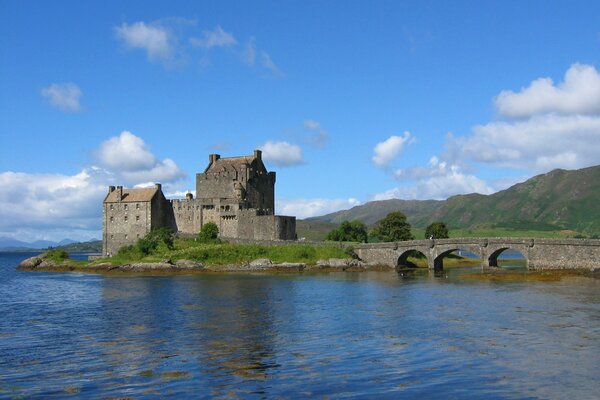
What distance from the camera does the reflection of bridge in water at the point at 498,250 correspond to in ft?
219

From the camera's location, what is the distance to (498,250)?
7569 centimetres

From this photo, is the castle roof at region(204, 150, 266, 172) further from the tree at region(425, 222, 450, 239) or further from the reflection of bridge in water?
the tree at region(425, 222, 450, 239)

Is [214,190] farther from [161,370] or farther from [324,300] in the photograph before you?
[161,370]

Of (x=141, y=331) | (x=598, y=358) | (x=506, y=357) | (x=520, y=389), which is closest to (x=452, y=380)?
(x=520, y=389)

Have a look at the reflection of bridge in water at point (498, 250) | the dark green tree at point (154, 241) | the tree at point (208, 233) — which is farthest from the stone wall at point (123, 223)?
the reflection of bridge in water at point (498, 250)

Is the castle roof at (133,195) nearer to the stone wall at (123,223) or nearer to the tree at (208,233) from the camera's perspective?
the stone wall at (123,223)

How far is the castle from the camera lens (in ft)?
296

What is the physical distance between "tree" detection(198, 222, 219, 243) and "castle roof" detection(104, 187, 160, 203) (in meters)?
9.00

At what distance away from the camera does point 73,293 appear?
5406 cm

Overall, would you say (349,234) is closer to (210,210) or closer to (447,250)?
(210,210)

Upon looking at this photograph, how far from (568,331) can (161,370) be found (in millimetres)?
18294

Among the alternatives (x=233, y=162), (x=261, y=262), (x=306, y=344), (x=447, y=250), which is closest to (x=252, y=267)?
(x=261, y=262)

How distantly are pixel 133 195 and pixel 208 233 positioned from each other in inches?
530

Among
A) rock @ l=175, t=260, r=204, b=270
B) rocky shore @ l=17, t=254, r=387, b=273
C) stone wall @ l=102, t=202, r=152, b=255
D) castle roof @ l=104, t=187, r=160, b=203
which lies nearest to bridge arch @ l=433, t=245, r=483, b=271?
rocky shore @ l=17, t=254, r=387, b=273
